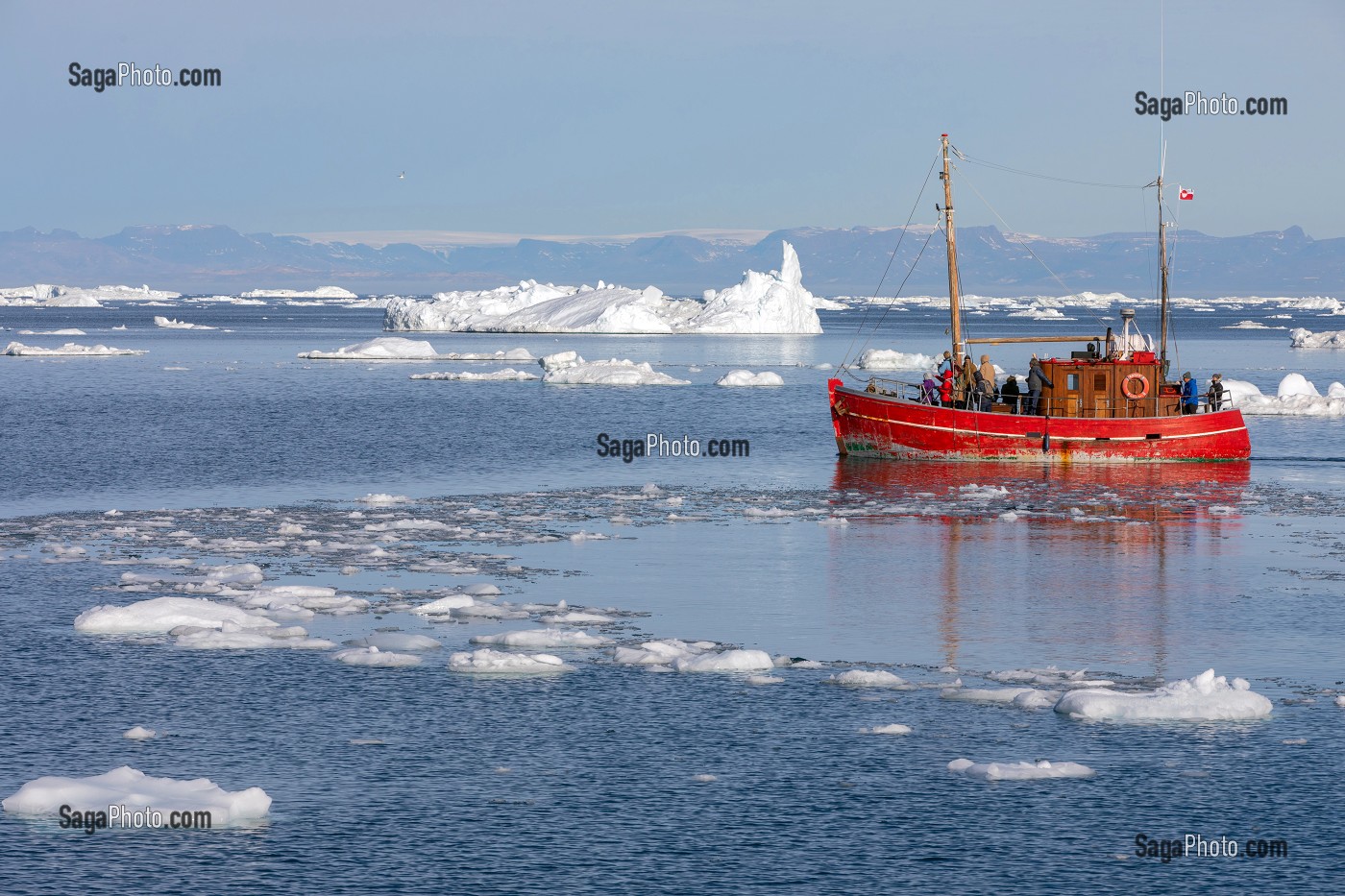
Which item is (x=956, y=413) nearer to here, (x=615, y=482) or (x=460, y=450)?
(x=615, y=482)

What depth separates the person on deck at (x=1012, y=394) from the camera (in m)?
39.8

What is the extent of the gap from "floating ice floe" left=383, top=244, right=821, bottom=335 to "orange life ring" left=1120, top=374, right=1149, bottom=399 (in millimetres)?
105953

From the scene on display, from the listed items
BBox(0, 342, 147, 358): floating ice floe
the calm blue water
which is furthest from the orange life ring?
BBox(0, 342, 147, 358): floating ice floe

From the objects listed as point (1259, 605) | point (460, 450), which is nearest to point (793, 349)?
point (460, 450)

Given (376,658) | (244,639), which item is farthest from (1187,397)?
(244,639)

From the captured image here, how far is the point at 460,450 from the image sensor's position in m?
43.2

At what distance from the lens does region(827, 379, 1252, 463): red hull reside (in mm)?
38438

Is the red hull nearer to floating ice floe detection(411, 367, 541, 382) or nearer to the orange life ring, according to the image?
the orange life ring

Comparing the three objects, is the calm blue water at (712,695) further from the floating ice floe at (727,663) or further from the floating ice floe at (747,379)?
the floating ice floe at (747,379)

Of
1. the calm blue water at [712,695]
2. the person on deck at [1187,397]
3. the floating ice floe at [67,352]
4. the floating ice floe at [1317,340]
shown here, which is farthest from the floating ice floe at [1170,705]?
the floating ice floe at [1317,340]

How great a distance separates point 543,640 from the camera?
16.7 m

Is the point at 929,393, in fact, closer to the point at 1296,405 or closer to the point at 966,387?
the point at 966,387

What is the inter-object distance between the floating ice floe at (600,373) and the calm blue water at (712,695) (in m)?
37.4

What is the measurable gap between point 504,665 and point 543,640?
42.4 inches
